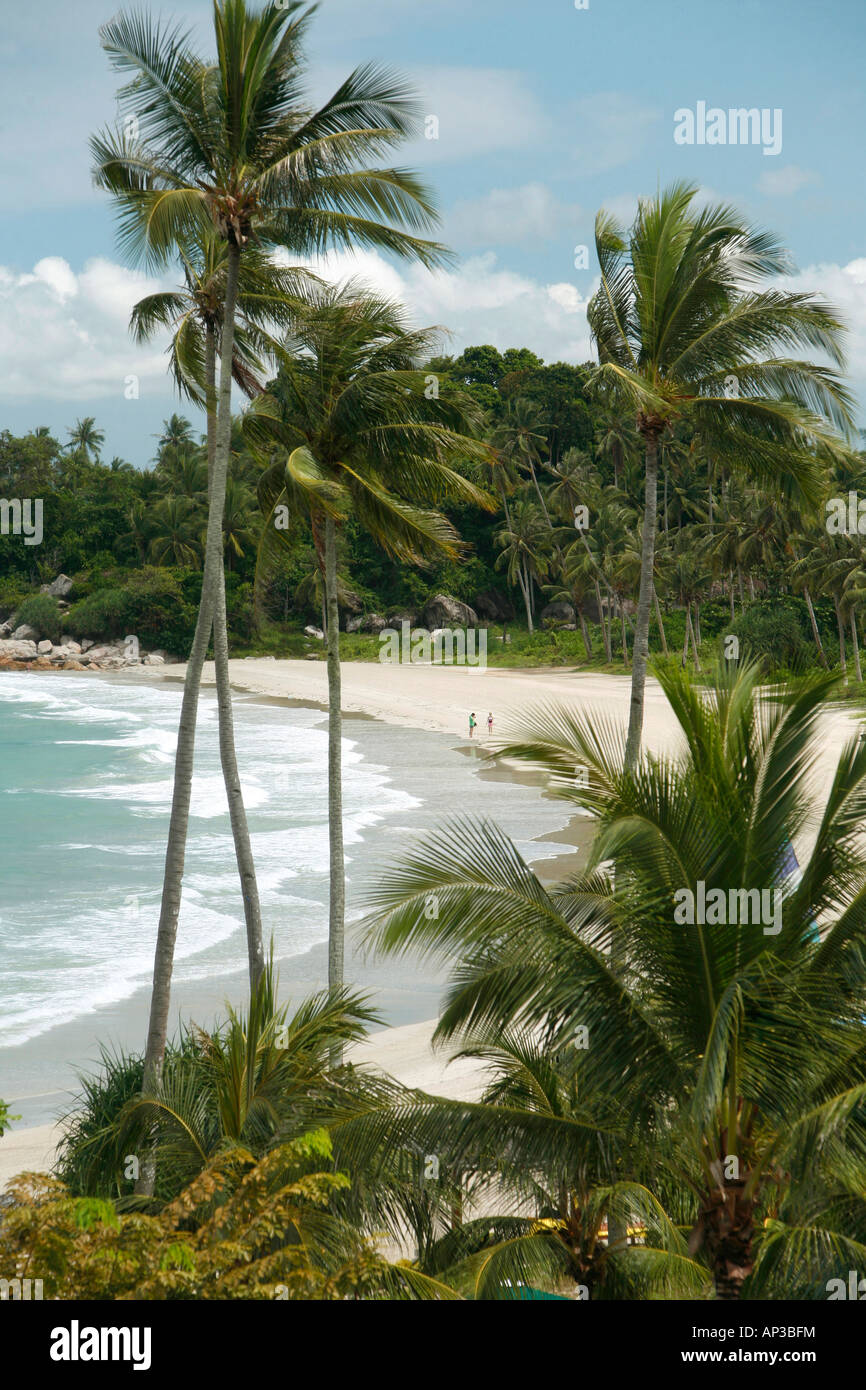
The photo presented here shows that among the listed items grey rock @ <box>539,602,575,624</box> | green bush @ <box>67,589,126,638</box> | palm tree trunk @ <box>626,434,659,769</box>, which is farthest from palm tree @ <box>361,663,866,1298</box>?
green bush @ <box>67,589,126,638</box>

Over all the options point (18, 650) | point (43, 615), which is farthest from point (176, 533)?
point (18, 650)

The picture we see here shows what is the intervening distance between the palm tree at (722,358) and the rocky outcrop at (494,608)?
66126mm

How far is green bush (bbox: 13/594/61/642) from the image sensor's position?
262 ft

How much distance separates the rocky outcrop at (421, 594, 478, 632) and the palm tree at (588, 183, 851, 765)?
208 ft

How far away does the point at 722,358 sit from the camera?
10.4 metres

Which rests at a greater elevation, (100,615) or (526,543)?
(526,543)

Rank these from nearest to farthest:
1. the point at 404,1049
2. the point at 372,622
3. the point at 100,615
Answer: the point at 404,1049 < the point at 372,622 < the point at 100,615

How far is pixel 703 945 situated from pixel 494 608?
72.1 m

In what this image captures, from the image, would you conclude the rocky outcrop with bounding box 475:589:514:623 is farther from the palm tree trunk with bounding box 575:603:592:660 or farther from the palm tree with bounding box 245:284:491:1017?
the palm tree with bounding box 245:284:491:1017

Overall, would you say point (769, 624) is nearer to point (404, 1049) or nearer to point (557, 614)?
point (557, 614)

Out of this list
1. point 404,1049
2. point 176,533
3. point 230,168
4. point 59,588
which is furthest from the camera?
point 59,588

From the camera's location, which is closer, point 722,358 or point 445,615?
point 722,358

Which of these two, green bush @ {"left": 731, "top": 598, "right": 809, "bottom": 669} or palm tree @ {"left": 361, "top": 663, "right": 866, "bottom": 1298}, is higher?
green bush @ {"left": 731, "top": 598, "right": 809, "bottom": 669}
